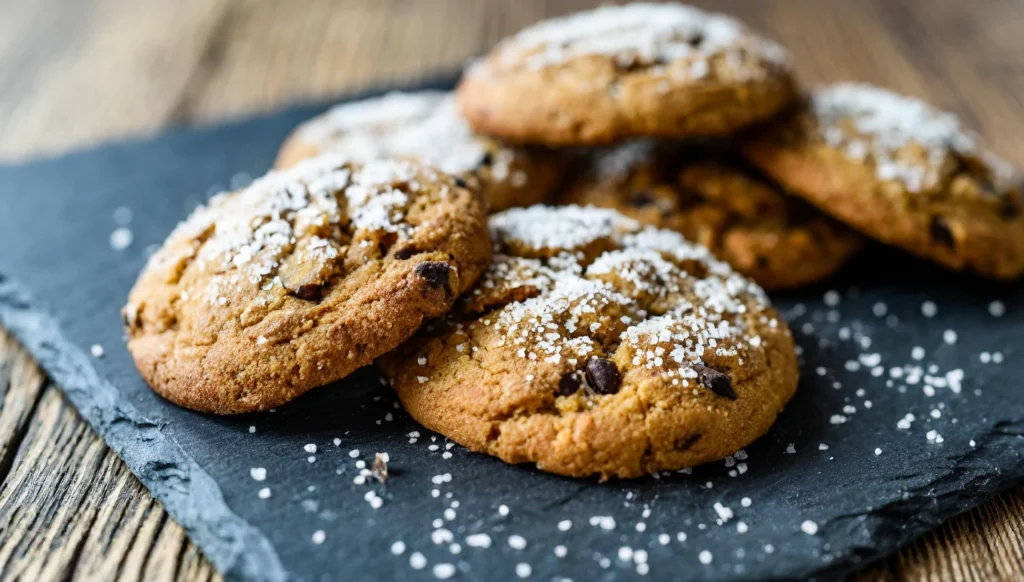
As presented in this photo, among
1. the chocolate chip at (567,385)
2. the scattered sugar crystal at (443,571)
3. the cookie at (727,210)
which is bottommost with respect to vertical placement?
the cookie at (727,210)

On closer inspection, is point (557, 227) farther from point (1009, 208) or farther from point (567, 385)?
point (1009, 208)

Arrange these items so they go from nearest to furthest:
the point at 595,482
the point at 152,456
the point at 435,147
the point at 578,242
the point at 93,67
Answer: the point at 595,482, the point at 152,456, the point at 578,242, the point at 435,147, the point at 93,67

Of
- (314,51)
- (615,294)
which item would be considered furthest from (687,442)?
(314,51)

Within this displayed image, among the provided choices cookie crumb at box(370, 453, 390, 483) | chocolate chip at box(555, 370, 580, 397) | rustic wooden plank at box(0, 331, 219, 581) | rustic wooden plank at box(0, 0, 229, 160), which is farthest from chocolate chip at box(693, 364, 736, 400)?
rustic wooden plank at box(0, 0, 229, 160)

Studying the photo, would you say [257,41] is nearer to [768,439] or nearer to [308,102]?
[308,102]

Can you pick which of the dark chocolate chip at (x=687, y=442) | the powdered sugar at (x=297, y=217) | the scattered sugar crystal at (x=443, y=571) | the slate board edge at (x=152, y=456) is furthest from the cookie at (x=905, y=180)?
the slate board edge at (x=152, y=456)

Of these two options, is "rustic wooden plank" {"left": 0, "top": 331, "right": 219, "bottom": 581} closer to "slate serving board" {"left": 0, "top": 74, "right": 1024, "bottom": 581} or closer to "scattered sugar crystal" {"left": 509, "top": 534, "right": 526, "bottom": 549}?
"slate serving board" {"left": 0, "top": 74, "right": 1024, "bottom": 581}

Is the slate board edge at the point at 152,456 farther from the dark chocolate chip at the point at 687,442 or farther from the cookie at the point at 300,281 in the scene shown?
the dark chocolate chip at the point at 687,442
